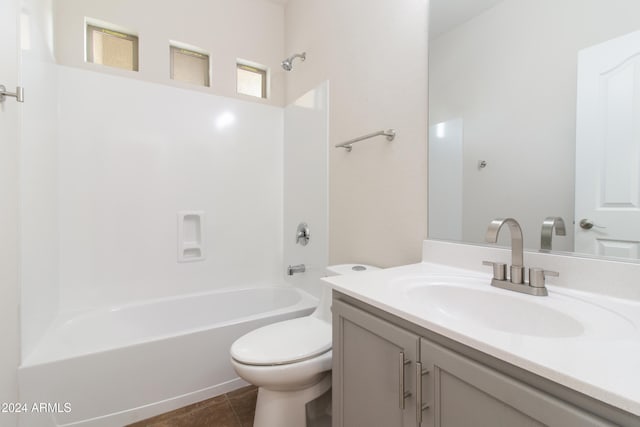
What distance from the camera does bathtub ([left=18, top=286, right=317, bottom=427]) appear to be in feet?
4.28

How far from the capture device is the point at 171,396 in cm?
155

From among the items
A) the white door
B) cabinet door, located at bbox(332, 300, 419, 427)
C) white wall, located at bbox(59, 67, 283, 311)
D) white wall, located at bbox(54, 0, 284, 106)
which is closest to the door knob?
the white door

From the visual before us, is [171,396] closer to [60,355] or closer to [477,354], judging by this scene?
[60,355]

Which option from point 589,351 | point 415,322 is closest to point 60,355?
point 415,322

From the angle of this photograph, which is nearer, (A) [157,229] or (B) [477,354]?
(B) [477,354]

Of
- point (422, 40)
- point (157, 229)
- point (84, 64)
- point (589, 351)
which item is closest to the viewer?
point (589, 351)

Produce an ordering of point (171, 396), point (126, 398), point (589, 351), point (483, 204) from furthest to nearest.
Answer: point (171, 396)
point (126, 398)
point (483, 204)
point (589, 351)

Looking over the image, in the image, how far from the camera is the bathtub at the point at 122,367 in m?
1.30

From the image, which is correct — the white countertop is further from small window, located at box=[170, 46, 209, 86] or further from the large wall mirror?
small window, located at box=[170, 46, 209, 86]

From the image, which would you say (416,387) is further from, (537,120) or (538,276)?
(537,120)

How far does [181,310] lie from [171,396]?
690 millimetres

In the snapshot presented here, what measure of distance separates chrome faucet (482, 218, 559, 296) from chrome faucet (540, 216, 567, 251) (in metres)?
0.11

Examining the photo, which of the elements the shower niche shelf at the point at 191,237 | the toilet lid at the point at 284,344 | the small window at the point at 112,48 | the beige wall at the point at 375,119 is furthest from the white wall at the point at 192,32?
the toilet lid at the point at 284,344

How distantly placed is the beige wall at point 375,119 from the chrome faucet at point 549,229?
46cm
